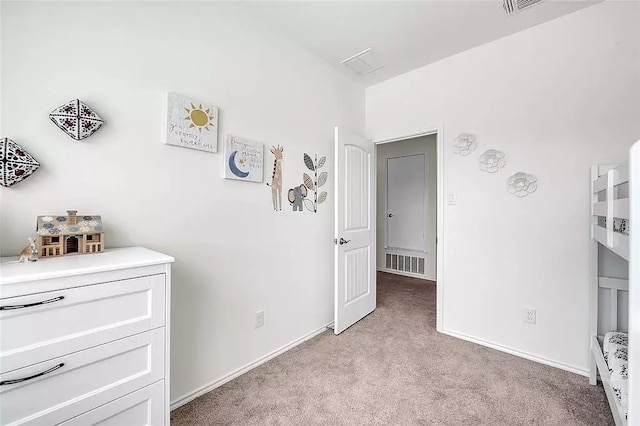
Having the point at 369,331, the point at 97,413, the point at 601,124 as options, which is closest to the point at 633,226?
the point at 601,124

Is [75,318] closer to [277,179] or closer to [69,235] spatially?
[69,235]

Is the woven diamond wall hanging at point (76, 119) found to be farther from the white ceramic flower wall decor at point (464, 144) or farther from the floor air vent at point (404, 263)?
the floor air vent at point (404, 263)

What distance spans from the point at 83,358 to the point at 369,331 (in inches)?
85.0

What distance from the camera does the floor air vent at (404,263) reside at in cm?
461

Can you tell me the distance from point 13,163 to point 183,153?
0.68 m

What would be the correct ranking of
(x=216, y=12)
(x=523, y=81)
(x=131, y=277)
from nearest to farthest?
1. (x=131, y=277)
2. (x=216, y=12)
3. (x=523, y=81)

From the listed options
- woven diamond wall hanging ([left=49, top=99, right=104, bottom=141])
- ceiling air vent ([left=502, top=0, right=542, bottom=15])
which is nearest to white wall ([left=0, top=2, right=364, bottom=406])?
woven diamond wall hanging ([left=49, top=99, right=104, bottom=141])

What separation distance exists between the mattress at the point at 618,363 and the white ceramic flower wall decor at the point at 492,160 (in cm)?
133

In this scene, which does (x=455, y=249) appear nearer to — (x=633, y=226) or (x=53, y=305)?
(x=633, y=226)

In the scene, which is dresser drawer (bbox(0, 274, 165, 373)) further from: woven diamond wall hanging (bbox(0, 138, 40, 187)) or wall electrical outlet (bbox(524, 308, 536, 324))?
wall electrical outlet (bbox(524, 308, 536, 324))

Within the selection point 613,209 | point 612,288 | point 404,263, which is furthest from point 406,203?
point 613,209

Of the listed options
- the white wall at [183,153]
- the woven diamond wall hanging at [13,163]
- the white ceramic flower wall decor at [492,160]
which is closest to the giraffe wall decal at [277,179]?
the white wall at [183,153]

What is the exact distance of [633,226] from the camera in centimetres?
81

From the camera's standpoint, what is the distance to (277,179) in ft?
6.98
